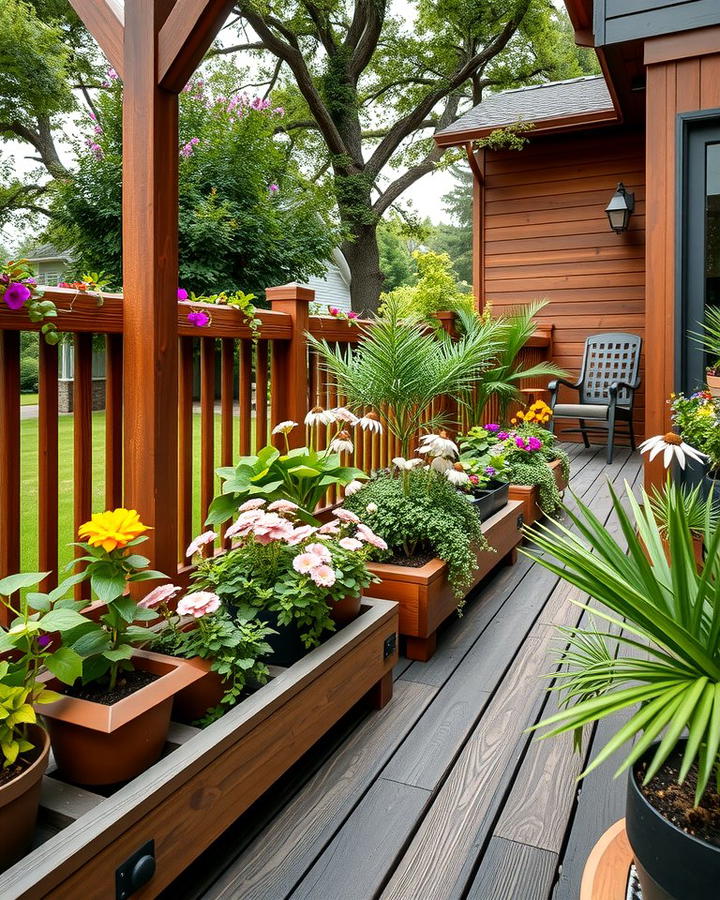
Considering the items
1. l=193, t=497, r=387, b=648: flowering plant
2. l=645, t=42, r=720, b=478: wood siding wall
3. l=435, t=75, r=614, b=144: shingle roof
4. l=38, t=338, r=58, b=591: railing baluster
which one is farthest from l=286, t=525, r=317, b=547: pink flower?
l=435, t=75, r=614, b=144: shingle roof

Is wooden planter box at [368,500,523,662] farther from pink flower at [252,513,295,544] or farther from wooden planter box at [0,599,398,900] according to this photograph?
pink flower at [252,513,295,544]

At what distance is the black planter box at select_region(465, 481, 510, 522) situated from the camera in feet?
9.64

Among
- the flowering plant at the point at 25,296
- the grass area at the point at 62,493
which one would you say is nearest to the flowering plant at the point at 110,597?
the flowering plant at the point at 25,296

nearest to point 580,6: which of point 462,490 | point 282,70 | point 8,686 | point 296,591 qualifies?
point 462,490

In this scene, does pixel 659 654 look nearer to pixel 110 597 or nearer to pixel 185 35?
pixel 110 597

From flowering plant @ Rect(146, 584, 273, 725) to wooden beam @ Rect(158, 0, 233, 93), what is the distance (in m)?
1.23

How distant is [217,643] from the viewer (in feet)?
4.77

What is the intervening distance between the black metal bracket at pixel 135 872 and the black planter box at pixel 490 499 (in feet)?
6.13

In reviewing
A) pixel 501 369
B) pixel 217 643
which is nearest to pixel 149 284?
pixel 217 643

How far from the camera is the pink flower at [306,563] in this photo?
160 centimetres

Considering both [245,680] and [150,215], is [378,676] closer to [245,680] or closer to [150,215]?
[245,680]

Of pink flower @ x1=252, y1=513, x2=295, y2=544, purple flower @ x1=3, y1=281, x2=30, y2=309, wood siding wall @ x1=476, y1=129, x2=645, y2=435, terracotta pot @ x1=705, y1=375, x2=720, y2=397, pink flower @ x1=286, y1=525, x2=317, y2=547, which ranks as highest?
wood siding wall @ x1=476, y1=129, x2=645, y2=435

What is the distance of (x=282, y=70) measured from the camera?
13250mm

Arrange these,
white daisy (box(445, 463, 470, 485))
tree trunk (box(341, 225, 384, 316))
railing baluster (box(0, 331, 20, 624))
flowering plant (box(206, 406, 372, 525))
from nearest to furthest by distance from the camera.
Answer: railing baluster (box(0, 331, 20, 624)), flowering plant (box(206, 406, 372, 525)), white daisy (box(445, 463, 470, 485)), tree trunk (box(341, 225, 384, 316))
